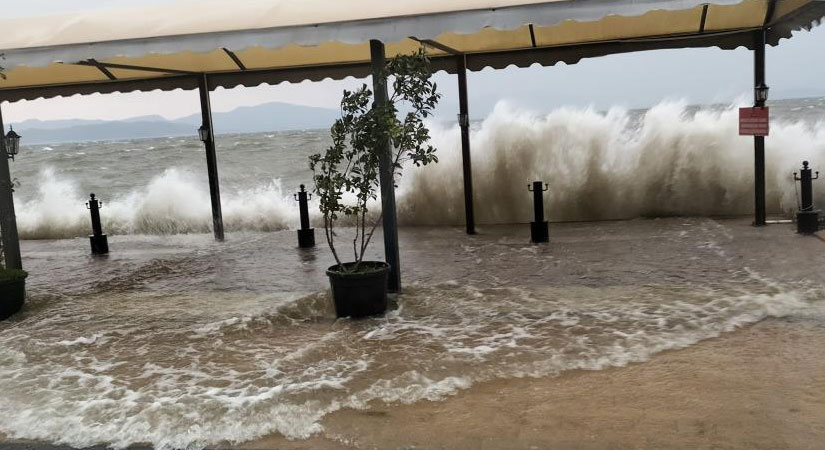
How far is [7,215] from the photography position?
647 centimetres

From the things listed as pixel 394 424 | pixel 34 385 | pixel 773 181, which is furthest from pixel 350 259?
pixel 773 181

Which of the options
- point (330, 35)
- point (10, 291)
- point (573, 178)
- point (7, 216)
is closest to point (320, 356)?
point (330, 35)

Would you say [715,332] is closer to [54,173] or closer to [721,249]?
[721,249]

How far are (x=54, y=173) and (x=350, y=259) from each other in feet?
101

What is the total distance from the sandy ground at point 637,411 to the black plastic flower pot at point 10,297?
308 cm

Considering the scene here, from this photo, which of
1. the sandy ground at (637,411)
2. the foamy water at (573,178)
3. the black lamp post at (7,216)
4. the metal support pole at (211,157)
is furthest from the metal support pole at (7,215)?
the foamy water at (573,178)

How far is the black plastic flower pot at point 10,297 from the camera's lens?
5.84m

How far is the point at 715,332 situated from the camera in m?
4.38

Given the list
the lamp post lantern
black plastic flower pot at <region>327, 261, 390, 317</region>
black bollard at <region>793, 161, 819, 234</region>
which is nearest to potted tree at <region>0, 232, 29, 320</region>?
black plastic flower pot at <region>327, 261, 390, 317</region>

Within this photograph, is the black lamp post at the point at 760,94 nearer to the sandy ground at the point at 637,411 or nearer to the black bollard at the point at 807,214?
the black bollard at the point at 807,214

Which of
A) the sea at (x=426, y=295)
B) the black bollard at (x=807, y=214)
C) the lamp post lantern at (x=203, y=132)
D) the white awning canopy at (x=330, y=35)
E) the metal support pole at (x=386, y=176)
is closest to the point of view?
A: the sea at (x=426, y=295)

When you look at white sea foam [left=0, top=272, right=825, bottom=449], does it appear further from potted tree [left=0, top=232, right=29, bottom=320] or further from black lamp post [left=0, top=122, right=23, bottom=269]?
black lamp post [left=0, top=122, right=23, bottom=269]

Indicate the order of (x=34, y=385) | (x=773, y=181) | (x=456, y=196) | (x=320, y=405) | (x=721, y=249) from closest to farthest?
(x=320, y=405)
(x=34, y=385)
(x=721, y=249)
(x=773, y=181)
(x=456, y=196)

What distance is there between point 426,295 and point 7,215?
4.16 metres
